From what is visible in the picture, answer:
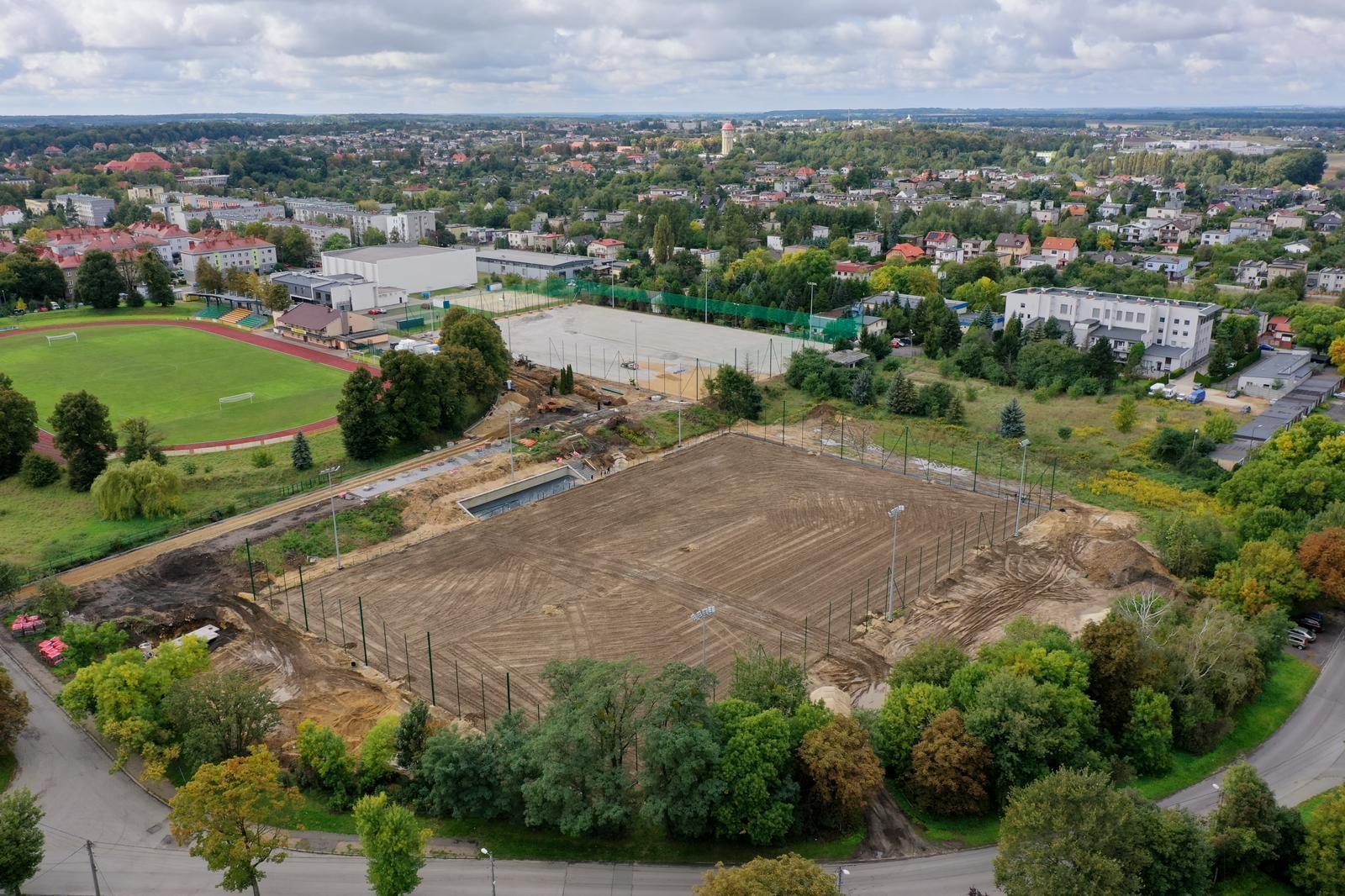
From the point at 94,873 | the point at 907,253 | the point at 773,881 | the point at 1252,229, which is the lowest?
the point at 94,873

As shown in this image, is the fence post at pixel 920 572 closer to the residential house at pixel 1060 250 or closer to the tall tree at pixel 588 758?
the tall tree at pixel 588 758

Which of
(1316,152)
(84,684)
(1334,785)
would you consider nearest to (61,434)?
(84,684)

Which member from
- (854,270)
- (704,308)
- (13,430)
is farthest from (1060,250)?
(13,430)

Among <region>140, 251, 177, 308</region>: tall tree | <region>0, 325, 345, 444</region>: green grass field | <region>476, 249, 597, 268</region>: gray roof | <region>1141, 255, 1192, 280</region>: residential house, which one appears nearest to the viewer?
<region>0, 325, 345, 444</region>: green grass field

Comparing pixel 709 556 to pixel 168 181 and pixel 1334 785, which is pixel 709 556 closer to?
pixel 1334 785

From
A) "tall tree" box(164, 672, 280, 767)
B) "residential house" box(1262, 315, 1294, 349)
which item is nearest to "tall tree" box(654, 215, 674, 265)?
"residential house" box(1262, 315, 1294, 349)

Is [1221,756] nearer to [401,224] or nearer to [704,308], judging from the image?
[704,308]

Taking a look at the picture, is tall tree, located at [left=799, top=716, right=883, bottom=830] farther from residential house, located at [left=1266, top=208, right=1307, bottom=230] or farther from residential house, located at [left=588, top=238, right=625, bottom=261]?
residential house, located at [left=1266, top=208, right=1307, bottom=230]
